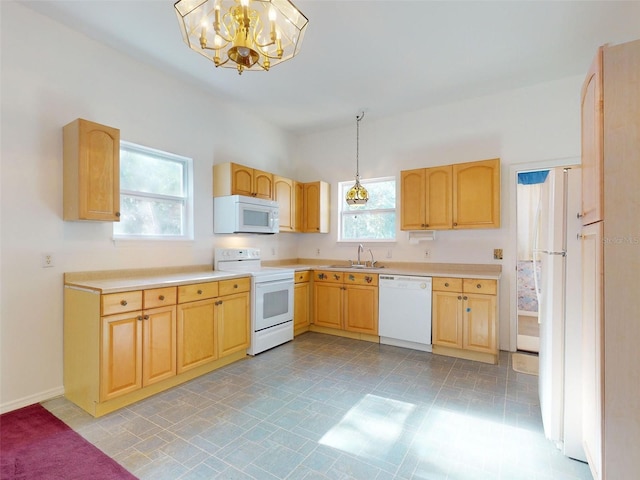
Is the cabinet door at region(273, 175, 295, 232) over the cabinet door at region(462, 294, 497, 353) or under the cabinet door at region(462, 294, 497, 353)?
over

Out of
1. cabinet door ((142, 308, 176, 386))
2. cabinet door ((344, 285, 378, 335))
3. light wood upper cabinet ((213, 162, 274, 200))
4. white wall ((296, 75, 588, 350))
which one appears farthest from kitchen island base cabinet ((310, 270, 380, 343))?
cabinet door ((142, 308, 176, 386))

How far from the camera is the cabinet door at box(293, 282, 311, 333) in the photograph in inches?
169

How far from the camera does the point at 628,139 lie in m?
1.32

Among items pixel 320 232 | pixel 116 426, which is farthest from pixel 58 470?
pixel 320 232

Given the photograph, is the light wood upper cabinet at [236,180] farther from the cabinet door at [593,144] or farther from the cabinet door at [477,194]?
the cabinet door at [593,144]

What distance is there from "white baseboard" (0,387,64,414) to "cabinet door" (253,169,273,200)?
9.05ft

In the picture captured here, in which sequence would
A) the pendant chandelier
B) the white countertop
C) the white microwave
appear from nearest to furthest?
the pendant chandelier < the white countertop < the white microwave

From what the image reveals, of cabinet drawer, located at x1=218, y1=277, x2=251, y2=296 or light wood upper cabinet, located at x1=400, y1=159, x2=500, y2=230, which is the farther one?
light wood upper cabinet, located at x1=400, y1=159, x2=500, y2=230

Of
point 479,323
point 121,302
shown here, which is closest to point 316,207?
point 479,323

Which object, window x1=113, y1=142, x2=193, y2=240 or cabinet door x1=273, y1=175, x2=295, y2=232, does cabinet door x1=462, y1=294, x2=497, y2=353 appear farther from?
window x1=113, y1=142, x2=193, y2=240

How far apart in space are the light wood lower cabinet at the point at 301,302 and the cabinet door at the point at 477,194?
2099 millimetres

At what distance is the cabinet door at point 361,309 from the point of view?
4.07m

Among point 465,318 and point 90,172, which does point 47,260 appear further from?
point 465,318

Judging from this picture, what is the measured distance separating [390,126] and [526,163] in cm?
182
